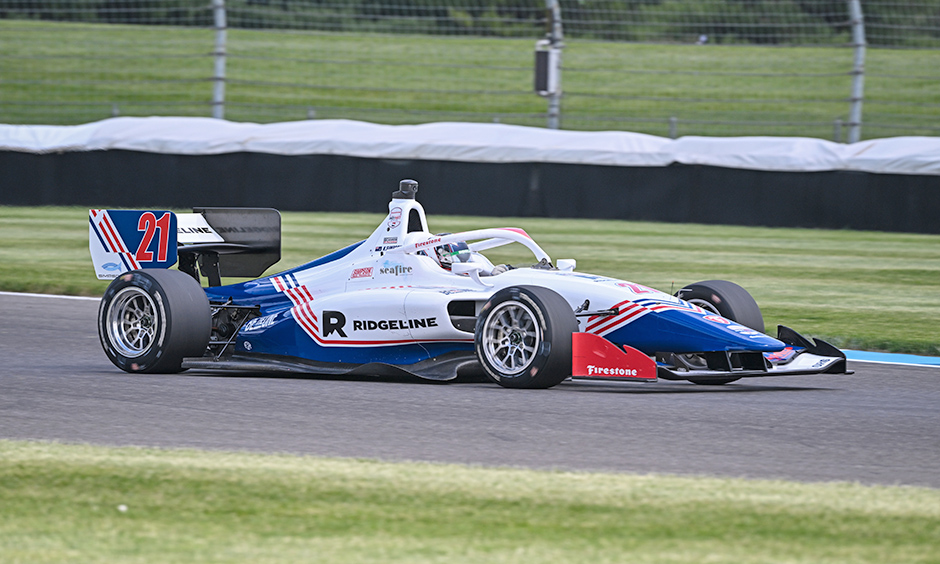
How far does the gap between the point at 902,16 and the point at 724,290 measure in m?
15.3

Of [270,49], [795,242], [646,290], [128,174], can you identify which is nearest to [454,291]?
[646,290]

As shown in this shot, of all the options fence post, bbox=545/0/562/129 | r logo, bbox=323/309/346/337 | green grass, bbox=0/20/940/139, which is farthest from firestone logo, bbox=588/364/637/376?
green grass, bbox=0/20/940/139

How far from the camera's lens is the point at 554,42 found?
23.2m

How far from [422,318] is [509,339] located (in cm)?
63

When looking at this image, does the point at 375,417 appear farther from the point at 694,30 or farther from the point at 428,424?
the point at 694,30

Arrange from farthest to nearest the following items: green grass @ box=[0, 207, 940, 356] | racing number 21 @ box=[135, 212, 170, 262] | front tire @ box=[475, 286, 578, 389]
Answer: green grass @ box=[0, 207, 940, 356] → racing number 21 @ box=[135, 212, 170, 262] → front tire @ box=[475, 286, 578, 389]

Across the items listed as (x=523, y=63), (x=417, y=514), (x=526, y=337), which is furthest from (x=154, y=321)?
(x=523, y=63)

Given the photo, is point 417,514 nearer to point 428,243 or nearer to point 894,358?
point 428,243

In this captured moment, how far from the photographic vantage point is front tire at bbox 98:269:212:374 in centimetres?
808

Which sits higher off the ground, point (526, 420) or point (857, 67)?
point (857, 67)

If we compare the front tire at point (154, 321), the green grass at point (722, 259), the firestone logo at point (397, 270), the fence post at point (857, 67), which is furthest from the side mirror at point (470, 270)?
the fence post at point (857, 67)

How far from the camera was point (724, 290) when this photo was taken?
8242 mm

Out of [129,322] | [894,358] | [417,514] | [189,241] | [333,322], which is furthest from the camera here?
[894,358]

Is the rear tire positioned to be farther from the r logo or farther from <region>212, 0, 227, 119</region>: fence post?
<region>212, 0, 227, 119</region>: fence post
